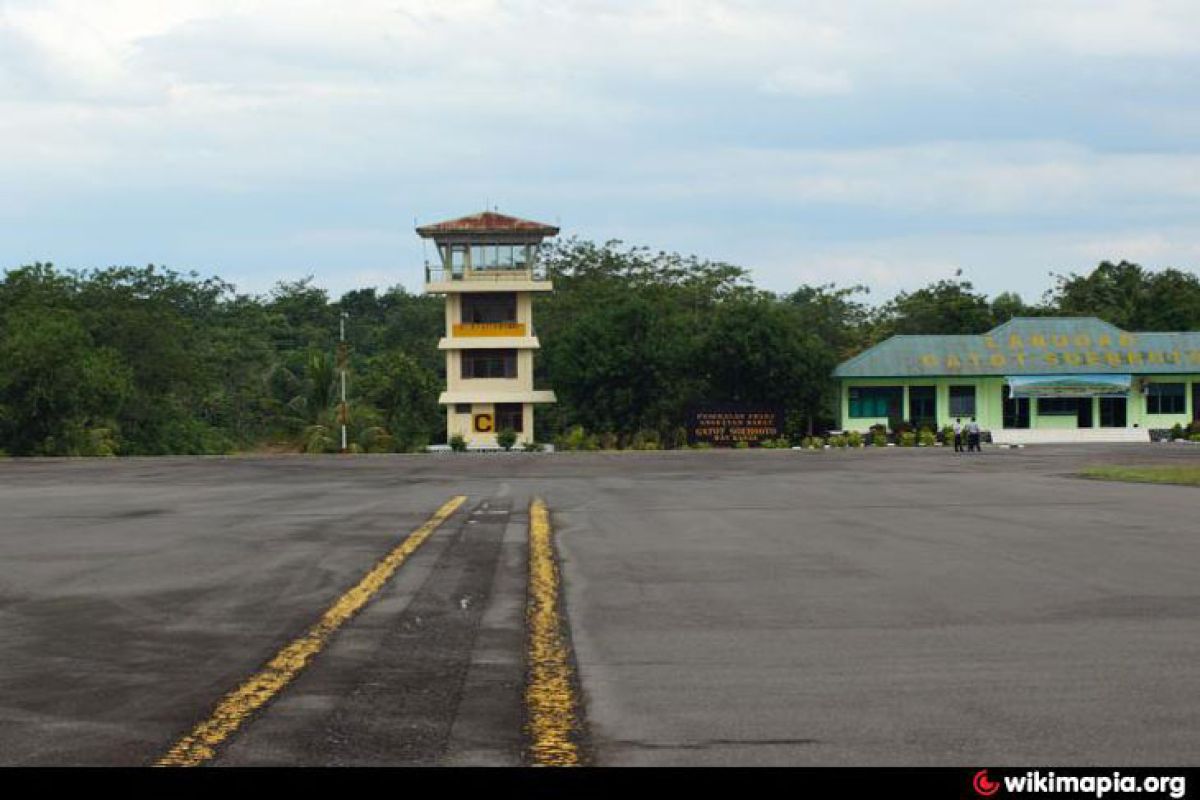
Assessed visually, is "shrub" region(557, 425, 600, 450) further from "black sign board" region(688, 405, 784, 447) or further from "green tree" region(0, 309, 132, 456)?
"green tree" region(0, 309, 132, 456)

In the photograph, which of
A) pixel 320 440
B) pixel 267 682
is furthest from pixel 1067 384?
pixel 267 682

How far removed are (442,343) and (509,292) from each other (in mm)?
4586

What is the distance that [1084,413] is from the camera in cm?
7275

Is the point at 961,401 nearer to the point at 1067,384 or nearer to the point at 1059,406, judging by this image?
the point at 1059,406

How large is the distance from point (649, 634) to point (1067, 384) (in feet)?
216

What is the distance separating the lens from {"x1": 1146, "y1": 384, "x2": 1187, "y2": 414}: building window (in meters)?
72.6

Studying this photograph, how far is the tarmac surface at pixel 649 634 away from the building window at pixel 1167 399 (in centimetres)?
5380

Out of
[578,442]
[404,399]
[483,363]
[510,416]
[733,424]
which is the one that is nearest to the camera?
[733,424]

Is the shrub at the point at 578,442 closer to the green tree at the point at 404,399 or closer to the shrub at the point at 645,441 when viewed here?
the shrub at the point at 645,441

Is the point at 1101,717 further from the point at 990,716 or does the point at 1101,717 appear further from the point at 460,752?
the point at 460,752

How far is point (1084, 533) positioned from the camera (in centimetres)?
1720

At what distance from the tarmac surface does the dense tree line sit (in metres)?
44.7
